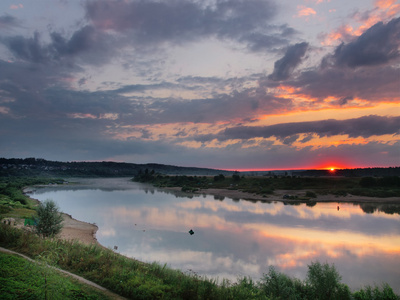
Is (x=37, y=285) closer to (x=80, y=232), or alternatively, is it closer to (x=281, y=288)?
(x=281, y=288)

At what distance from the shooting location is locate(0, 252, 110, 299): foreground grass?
791 centimetres

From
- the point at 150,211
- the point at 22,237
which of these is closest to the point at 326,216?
the point at 150,211

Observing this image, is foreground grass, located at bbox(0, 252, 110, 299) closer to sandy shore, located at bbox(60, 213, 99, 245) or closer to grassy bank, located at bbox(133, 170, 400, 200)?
sandy shore, located at bbox(60, 213, 99, 245)

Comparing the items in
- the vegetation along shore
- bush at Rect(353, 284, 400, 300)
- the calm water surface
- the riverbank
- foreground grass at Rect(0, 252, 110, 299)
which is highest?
foreground grass at Rect(0, 252, 110, 299)

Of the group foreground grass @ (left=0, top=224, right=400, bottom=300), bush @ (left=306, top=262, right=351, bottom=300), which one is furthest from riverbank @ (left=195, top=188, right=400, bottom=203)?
foreground grass @ (left=0, top=224, right=400, bottom=300)

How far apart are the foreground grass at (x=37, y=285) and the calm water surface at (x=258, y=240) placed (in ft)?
40.5

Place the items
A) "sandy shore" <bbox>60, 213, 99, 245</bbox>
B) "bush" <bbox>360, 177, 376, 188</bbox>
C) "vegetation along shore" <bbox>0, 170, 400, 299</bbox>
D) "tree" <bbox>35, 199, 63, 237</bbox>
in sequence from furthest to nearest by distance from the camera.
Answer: "bush" <bbox>360, 177, 376, 188</bbox> < "sandy shore" <bbox>60, 213, 99, 245</bbox> < "tree" <bbox>35, 199, 63, 237</bbox> < "vegetation along shore" <bbox>0, 170, 400, 299</bbox>

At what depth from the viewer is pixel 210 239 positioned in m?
30.5

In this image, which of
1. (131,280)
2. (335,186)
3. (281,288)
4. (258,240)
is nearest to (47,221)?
(131,280)

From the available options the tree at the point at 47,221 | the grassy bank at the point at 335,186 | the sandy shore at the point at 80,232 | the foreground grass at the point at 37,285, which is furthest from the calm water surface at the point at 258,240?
the grassy bank at the point at 335,186

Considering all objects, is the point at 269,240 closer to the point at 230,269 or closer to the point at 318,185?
the point at 230,269

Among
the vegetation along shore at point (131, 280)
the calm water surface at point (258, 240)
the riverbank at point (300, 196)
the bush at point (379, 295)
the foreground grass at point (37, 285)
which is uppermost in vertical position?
the foreground grass at point (37, 285)

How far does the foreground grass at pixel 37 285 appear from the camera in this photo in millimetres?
7914

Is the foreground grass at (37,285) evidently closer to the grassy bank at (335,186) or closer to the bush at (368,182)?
the grassy bank at (335,186)
